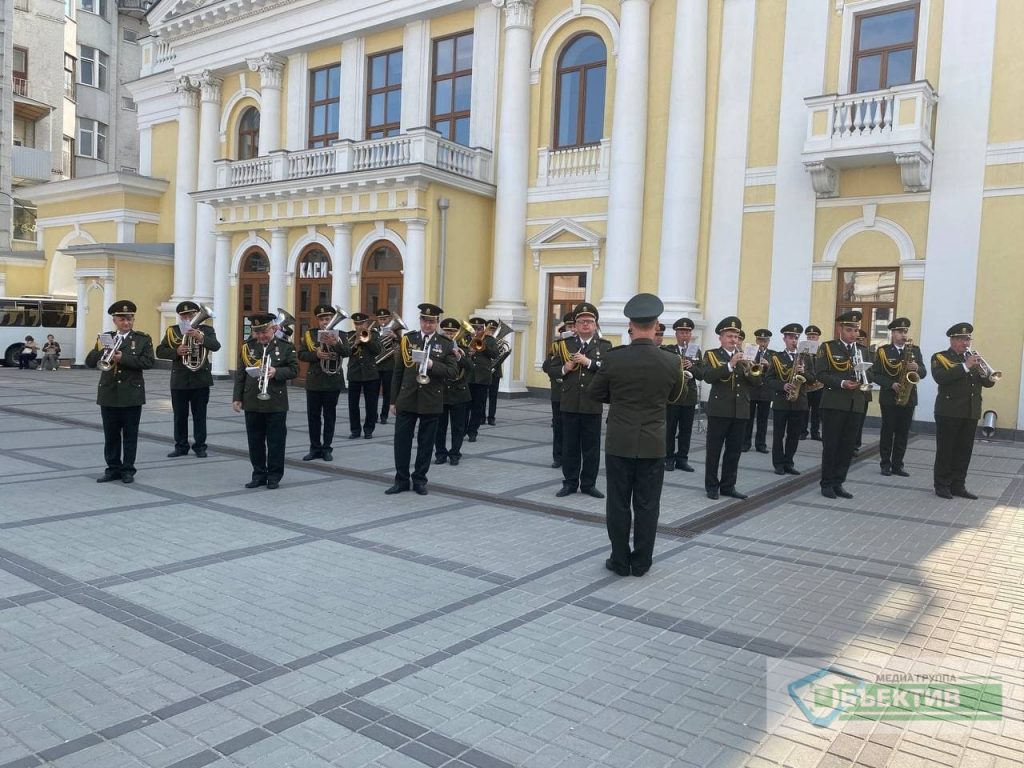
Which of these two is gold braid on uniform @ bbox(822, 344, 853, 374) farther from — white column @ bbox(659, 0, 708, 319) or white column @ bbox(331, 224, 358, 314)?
white column @ bbox(331, 224, 358, 314)

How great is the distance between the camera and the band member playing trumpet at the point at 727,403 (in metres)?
8.98

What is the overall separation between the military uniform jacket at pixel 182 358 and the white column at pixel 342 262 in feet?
38.5

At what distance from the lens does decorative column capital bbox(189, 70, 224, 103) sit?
93.5 ft

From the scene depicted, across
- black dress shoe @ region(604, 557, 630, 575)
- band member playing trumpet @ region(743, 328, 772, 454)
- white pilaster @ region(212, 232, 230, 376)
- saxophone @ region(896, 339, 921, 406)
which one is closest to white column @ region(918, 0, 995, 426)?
band member playing trumpet @ region(743, 328, 772, 454)

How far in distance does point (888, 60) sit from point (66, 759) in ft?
61.4

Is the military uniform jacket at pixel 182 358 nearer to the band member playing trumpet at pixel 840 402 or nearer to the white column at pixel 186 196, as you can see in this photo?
the band member playing trumpet at pixel 840 402

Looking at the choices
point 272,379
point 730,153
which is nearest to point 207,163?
point 730,153

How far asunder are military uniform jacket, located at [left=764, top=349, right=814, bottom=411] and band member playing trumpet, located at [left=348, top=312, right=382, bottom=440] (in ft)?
19.4

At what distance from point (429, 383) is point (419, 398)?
0.20 meters

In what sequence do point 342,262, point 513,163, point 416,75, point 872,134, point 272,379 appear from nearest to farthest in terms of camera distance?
Result: point 272,379
point 872,134
point 513,163
point 342,262
point 416,75

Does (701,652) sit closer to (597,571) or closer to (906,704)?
(906,704)

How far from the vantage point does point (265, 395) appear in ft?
29.3

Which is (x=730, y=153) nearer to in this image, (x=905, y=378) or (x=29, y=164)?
(x=905, y=378)

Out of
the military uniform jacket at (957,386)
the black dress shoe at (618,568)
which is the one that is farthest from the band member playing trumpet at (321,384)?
the military uniform jacket at (957,386)
